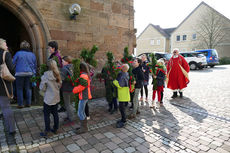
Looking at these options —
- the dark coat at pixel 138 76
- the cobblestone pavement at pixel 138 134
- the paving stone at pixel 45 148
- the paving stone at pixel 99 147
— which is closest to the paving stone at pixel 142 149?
the cobblestone pavement at pixel 138 134

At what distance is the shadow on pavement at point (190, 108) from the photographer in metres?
4.48

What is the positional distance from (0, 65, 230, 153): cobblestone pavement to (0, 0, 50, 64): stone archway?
72.9 inches

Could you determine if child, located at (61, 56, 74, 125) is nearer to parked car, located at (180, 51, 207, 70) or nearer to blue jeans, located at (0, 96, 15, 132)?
blue jeans, located at (0, 96, 15, 132)

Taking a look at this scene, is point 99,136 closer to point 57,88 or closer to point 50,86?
point 57,88

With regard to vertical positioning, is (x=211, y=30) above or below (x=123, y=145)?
above

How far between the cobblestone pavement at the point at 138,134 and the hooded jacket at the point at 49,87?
779mm

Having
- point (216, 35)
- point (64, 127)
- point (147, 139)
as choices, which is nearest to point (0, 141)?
point (64, 127)

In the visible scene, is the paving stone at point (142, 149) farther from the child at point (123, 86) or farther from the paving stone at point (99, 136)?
the child at point (123, 86)

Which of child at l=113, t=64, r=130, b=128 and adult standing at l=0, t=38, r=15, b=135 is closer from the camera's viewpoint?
adult standing at l=0, t=38, r=15, b=135

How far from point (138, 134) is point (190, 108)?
257cm

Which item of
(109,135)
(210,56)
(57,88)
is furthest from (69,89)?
(210,56)

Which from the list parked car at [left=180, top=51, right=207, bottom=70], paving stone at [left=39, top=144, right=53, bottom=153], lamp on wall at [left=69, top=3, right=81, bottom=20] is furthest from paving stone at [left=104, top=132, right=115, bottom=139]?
parked car at [left=180, top=51, right=207, bottom=70]

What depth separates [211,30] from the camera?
1150 inches

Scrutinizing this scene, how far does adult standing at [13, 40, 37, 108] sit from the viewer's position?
484 centimetres
